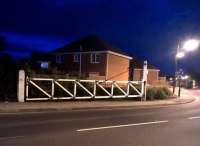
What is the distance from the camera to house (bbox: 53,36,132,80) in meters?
56.8

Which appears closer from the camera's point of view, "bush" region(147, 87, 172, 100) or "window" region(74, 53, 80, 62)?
"bush" region(147, 87, 172, 100)

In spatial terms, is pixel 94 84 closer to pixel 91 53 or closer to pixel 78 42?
pixel 91 53

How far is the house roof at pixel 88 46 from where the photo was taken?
190 feet

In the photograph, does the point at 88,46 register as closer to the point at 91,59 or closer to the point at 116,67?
the point at 91,59

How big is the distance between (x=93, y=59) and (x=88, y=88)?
3011 centimetres

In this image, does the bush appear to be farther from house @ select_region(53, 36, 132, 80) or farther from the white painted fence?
house @ select_region(53, 36, 132, 80)

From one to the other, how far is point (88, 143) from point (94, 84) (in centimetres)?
1671

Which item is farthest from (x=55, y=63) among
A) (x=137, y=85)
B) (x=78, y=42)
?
(x=137, y=85)

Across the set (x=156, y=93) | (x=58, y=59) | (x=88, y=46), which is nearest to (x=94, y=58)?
(x=88, y=46)

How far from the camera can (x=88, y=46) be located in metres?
59.2

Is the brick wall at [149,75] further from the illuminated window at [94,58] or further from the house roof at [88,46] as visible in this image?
the illuminated window at [94,58]

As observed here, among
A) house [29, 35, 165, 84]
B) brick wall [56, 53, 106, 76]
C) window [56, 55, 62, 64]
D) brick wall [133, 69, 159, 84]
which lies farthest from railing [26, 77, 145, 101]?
brick wall [133, 69, 159, 84]

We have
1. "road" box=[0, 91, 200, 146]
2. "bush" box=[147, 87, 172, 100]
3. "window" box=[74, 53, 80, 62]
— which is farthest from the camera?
"window" box=[74, 53, 80, 62]

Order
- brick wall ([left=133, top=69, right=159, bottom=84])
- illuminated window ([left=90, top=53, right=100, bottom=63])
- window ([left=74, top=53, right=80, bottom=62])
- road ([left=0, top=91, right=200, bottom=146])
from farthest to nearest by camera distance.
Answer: brick wall ([left=133, top=69, right=159, bottom=84]), window ([left=74, top=53, right=80, bottom=62]), illuminated window ([left=90, top=53, right=100, bottom=63]), road ([left=0, top=91, right=200, bottom=146])
